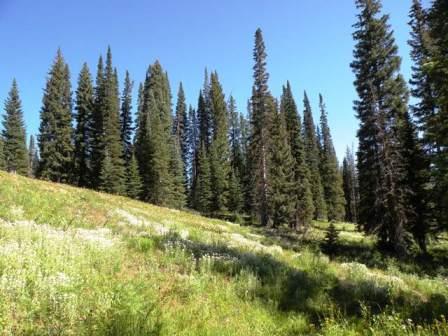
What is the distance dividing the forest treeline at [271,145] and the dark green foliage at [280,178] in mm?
203

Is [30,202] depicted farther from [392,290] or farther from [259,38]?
[259,38]

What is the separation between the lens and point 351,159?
10656 cm

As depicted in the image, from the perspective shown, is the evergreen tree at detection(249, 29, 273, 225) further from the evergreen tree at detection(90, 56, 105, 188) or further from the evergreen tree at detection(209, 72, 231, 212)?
the evergreen tree at detection(90, 56, 105, 188)

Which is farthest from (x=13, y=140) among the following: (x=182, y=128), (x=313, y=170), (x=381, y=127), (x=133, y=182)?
(x=381, y=127)

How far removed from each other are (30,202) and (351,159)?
339 feet

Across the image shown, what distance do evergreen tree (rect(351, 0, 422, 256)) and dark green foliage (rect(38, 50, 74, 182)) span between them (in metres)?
40.9

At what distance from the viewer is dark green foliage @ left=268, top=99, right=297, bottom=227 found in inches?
1817

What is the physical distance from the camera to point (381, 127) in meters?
26.8

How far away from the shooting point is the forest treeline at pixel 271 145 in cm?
2570

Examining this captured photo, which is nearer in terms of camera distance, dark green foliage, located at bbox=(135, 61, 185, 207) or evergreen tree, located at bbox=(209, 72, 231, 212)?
dark green foliage, located at bbox=(135, 61, 185, 207)

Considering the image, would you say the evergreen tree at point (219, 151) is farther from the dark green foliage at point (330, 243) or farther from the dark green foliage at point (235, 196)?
the dark green foliage at point (330, 243)

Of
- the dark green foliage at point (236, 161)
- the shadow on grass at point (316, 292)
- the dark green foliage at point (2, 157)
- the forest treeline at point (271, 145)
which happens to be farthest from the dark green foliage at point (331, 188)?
the shadow on grass at point (316, 292)

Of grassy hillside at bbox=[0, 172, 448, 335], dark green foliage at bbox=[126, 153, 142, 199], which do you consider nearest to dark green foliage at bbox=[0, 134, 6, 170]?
dark green foliage at bbox=[126, 153, 142, 199]

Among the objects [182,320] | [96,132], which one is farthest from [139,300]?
[96,132]
